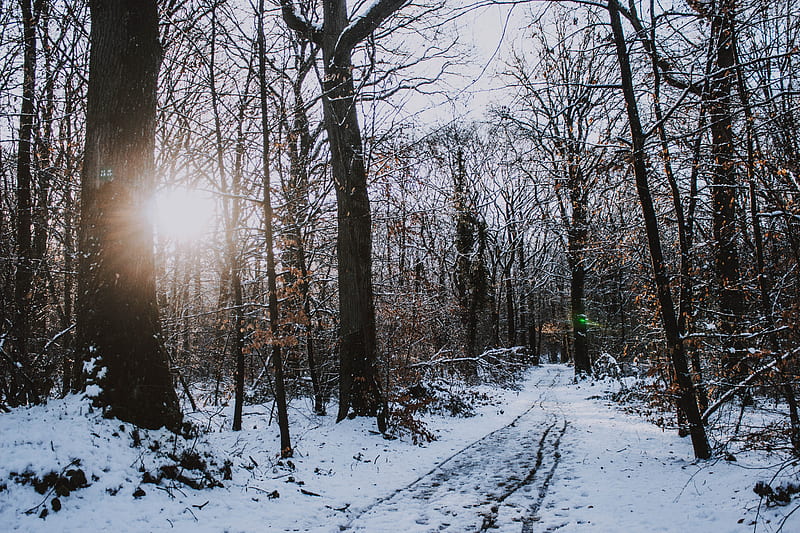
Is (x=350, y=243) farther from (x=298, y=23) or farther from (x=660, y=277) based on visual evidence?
(x=660, y=277)

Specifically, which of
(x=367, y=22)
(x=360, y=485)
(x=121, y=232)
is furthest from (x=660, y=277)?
(x=367, y=22)

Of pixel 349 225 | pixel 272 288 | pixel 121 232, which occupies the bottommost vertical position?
pixel 272 288

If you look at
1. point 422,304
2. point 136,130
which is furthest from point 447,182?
point 136,130

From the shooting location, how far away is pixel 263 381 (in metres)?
13.3

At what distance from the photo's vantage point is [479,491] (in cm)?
561

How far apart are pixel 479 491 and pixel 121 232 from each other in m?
5.30

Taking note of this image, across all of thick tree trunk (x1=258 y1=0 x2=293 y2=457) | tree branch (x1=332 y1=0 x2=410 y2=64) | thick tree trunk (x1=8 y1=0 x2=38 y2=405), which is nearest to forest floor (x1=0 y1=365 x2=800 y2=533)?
thick tree trunk (x1=258 y1=0 x2=293 y2=457)

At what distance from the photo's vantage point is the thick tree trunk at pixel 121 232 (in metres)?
5.21

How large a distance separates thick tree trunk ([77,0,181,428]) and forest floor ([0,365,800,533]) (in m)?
0.43

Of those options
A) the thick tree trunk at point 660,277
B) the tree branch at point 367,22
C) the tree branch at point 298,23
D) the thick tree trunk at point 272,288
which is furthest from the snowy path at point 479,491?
the tree branch at point 298,23

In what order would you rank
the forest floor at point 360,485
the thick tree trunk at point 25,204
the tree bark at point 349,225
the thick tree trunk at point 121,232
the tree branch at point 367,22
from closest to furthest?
the forest floor at point 360,485 → the thick tree trunk at point 121,232 → the thick tree trunk at point 25,204 → the tree branch at point 367,22 → the tree bark at point 349,225

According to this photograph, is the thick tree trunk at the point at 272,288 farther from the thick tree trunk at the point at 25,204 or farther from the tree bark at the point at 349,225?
the thick tree trunk at the point at 25,204

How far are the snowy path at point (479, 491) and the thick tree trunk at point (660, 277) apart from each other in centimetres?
200

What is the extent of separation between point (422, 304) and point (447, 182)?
1301 cm
